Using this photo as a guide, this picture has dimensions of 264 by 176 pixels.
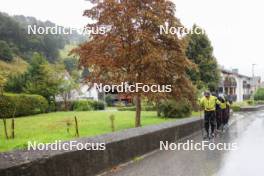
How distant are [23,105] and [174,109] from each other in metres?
15.8

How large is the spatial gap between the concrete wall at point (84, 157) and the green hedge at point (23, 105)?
75.2 feet


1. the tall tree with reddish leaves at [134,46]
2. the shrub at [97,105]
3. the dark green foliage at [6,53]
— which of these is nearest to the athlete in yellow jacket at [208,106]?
the tall tree with reddish leaves at [134,46]

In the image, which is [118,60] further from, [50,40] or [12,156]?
[50,40]

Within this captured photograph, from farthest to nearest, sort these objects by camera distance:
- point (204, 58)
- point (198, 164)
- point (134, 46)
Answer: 1. point (204, 58)
2. point (134, 46)
3. point (198, 164)

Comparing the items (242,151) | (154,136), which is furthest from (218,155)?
(154,136)

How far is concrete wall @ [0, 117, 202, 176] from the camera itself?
5.62 meters

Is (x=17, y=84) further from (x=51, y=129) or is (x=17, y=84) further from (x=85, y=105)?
(x=51, y=129)

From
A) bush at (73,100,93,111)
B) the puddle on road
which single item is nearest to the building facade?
bush at (73,100,93,111)

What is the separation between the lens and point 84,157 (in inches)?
289

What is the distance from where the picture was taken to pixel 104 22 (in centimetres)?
Result: 1711

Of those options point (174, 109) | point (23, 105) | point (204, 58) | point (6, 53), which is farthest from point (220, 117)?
point (6, 53)

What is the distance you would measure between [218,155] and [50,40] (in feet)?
319

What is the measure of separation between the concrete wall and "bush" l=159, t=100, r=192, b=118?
15446mm

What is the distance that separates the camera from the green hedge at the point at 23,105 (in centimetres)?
3385
